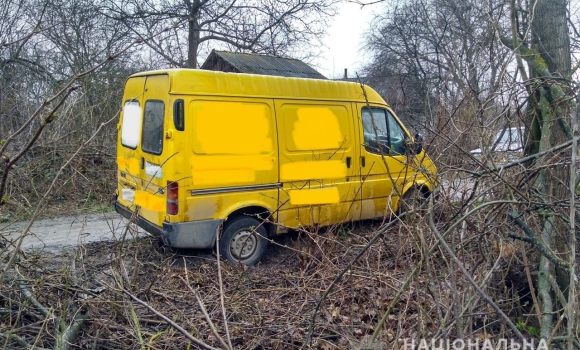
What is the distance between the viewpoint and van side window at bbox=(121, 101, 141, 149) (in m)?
5.73

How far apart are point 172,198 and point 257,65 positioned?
1088 centimetres

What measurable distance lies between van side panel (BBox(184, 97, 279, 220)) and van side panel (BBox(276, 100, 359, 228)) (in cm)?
20

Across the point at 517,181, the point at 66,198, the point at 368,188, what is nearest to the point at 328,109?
the point at 368,188

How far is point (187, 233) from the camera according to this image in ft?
16.8

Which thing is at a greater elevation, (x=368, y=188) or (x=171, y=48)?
(x=171, y=48)

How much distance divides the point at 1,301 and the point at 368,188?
14.9 ft

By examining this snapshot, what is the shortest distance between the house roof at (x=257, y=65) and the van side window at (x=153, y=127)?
9129mm

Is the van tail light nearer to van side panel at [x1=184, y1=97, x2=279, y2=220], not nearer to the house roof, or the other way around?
van side panel at [x1=184, y1=97, x2=279, y2=220]

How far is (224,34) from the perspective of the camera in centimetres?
1797

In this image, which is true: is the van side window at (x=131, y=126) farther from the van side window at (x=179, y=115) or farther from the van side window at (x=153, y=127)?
the van side window at (x=179, y=115)

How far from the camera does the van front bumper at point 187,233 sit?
5066 millimetres

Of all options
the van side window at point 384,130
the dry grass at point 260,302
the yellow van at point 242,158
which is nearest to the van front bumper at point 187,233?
the yellow van at point 242,158

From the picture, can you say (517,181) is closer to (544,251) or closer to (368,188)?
(544,251)

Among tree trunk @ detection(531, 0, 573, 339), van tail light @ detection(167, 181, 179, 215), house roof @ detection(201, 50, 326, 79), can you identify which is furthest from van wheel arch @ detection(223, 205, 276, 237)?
house roof @ detection(201, 50, 326, 79)
